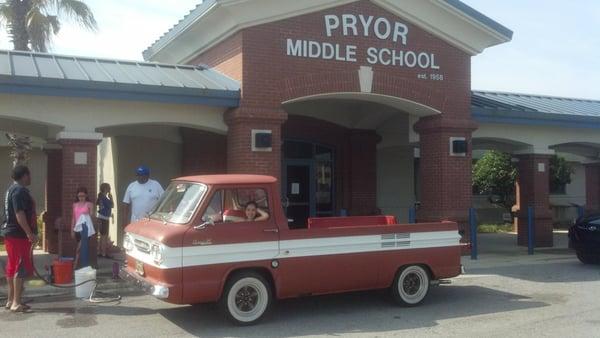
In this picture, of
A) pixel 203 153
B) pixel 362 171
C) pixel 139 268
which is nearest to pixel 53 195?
pixel 203 153

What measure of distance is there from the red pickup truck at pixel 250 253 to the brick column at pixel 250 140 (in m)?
3.55

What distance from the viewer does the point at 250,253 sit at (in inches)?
296

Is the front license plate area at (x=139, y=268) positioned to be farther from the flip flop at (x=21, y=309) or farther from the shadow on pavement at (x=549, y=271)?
the shadow on pavement at (x=549, y=271)

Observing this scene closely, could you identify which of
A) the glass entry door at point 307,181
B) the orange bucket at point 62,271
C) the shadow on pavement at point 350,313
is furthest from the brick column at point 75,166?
the glass entry door at point 307,181

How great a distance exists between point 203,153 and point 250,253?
8158 mm

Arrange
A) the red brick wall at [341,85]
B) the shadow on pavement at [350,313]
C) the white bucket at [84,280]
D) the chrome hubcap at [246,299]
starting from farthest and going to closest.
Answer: the red brick wall at [341,85] < the white bucket at [84,280] < the chrome hubcap at [246,299] < the shadow on pavement at [350,313]

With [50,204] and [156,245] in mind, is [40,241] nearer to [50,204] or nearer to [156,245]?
[50,204]

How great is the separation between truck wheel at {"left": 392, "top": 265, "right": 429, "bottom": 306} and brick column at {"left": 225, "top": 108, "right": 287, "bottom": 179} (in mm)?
4140

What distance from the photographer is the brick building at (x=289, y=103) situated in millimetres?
11109

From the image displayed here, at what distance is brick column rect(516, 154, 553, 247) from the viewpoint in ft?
52.4

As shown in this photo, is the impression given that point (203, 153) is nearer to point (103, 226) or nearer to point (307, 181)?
point (307, 181)

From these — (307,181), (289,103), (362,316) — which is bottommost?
(362,316)

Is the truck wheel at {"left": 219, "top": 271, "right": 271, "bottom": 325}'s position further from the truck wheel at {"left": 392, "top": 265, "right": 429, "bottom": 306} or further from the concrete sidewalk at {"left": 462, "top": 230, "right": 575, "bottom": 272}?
the concrete sidewalk at {"left": 462, "top": 230, "right": 575, "bottom": 272}

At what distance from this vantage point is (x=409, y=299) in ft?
28.5
